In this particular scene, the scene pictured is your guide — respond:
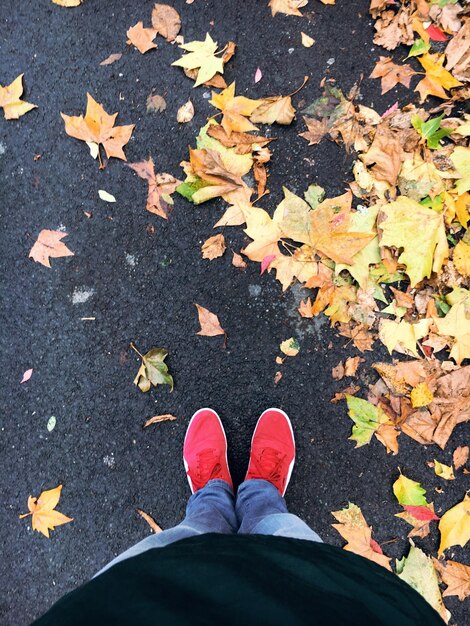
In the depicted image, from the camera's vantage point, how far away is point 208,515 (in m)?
1.52

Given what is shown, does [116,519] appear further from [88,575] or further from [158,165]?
[158,165]

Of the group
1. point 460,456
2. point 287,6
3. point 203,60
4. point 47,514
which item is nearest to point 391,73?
point 287,6

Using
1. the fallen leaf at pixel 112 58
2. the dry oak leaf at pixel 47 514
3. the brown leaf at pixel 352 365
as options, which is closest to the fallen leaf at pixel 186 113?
the fallen leaf at pixel 112 58

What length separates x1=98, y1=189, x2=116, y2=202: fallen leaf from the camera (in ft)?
6.03

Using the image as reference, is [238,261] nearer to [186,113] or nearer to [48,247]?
[186,113]

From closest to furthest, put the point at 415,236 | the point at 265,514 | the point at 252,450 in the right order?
the point at 265,514
the point at 415,236
the point at 252,450

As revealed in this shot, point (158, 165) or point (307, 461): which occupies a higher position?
point (158, 165)

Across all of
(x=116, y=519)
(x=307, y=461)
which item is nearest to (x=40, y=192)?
(x=116, y=519)

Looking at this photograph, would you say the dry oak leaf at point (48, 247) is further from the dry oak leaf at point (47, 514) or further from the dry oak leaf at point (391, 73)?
the dry oak leaf at point (391, 73)

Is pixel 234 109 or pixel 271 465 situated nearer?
pixel 271 465

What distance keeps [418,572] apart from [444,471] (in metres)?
0.39

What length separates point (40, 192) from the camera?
188 centimetres

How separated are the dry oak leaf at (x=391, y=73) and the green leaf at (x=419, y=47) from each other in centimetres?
5

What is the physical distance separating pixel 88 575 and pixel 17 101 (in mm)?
1983
